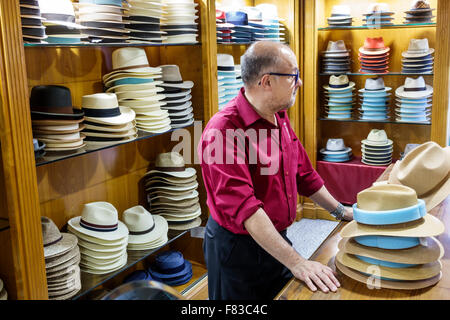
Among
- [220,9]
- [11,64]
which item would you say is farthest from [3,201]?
[220,9]

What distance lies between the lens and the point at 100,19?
8.71ft

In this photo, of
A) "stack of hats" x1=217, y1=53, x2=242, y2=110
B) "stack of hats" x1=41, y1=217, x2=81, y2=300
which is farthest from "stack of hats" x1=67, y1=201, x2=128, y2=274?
"stack of hats" x1=217, y1=53, x2=242, y2=110

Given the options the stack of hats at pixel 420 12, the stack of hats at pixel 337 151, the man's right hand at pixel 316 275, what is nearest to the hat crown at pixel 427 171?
the man's right hand at pixel 316 275

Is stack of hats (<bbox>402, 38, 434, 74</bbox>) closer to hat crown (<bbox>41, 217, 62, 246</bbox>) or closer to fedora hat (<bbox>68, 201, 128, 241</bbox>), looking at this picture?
fedora hat (<bbox>68, 201, 128, 241</bbox>)

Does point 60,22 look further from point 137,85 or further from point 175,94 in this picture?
point 175,94

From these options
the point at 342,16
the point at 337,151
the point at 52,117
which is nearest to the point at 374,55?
the point at 342,16

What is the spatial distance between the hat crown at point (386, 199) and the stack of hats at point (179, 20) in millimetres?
1937

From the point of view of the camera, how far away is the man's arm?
158 centimetres

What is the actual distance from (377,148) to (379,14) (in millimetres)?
1145

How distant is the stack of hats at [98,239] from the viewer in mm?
2676

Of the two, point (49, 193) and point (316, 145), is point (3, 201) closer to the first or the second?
point (49, 193)

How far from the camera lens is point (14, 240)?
2.14m
